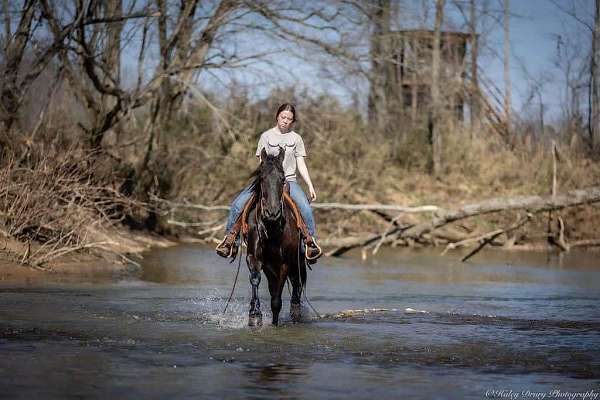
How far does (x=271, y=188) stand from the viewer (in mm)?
11172

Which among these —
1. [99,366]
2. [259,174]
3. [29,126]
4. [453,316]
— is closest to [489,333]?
[453,316]

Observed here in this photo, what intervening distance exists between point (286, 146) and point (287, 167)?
0.27m

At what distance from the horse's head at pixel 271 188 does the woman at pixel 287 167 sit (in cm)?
77

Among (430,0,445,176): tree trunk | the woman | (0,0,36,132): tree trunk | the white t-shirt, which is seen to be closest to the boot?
the woman

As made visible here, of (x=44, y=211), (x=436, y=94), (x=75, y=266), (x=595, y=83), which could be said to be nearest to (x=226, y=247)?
(x=44, y=211)

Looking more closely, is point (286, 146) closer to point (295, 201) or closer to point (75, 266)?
point (295, 201)

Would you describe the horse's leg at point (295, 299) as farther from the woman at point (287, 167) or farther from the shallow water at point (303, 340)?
the woman at point (287, 167)

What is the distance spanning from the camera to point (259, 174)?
37.7ft

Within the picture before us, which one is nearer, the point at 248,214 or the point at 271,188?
the point at 271,188

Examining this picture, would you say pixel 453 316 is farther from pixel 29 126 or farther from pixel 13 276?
A: pixel 29 126

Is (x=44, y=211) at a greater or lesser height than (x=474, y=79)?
lesser

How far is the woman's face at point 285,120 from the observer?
1232 centimetres

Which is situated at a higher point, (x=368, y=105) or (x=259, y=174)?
(x=368, y=105)

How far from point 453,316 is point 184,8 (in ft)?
54.0
